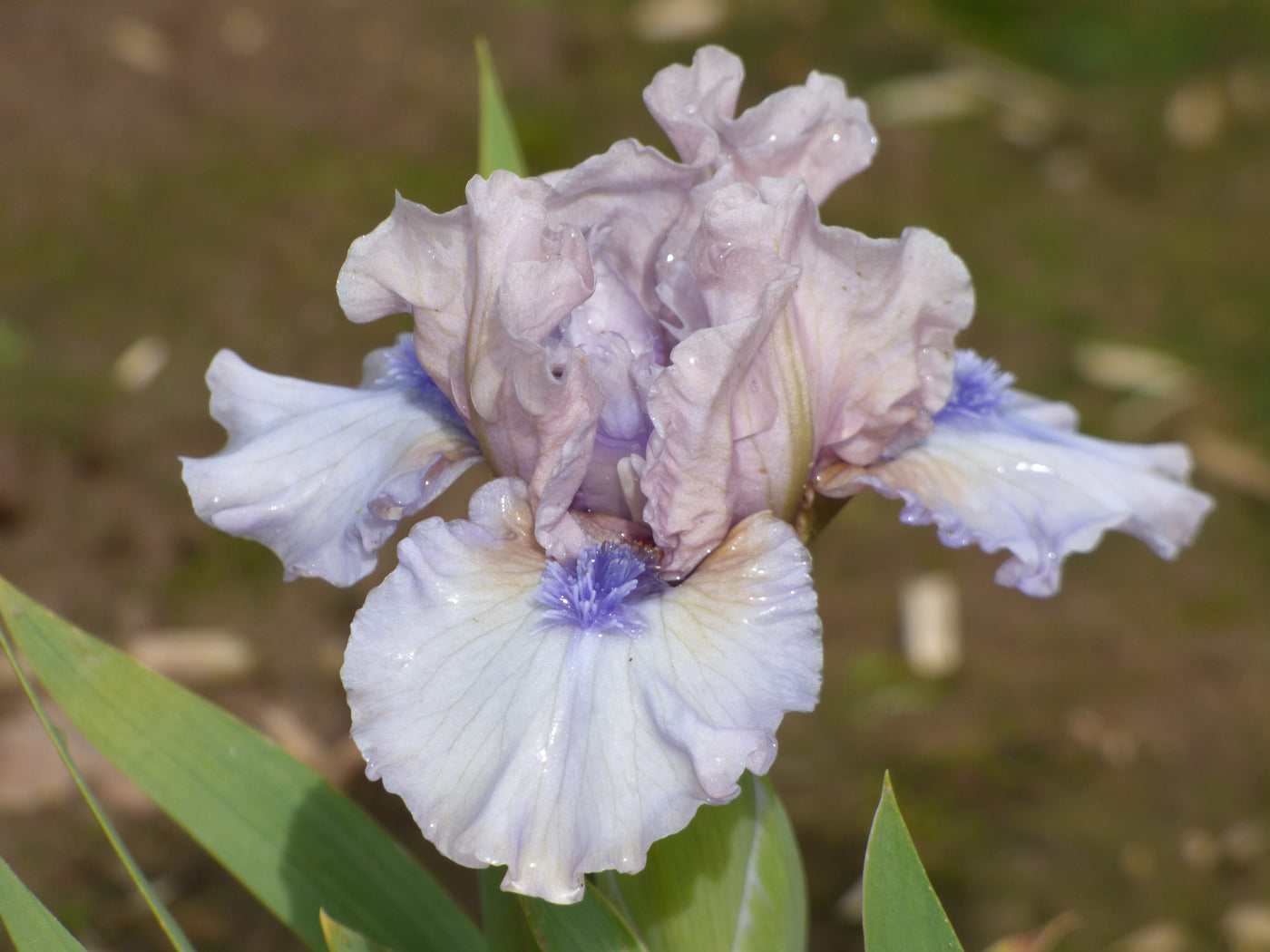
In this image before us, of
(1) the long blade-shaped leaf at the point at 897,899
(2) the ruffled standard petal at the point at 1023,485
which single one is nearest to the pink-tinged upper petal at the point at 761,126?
(2) the ruffled standard petal at the point at 1023,485

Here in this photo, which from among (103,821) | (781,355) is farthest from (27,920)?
(781,355)

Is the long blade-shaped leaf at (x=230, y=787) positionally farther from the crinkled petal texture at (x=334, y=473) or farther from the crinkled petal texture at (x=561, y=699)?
the crinkled petal texture at (x=561, y=699)

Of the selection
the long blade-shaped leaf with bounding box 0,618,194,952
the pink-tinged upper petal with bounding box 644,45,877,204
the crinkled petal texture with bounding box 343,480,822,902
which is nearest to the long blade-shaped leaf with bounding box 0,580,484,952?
the long blade-shaped leaf with bounding box 0,618,194,952

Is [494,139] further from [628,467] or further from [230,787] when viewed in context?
[230,787]

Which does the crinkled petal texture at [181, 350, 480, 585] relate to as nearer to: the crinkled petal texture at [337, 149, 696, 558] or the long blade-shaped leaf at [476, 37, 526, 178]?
the crinkled petal texture at [337, 149, 696, 558]

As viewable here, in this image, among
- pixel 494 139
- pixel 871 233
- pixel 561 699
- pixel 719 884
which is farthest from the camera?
pixel 871 233

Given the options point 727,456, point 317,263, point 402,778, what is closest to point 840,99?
point 727,456

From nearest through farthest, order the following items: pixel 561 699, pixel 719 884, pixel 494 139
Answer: pixel 561 699 < pixel 719 884 < pixel 494 139
